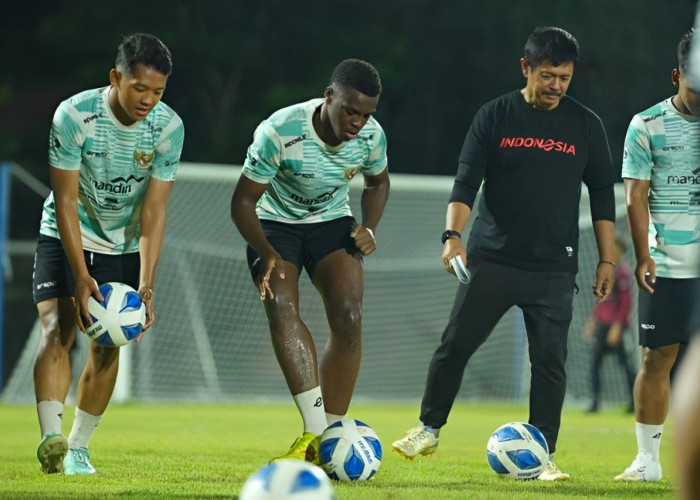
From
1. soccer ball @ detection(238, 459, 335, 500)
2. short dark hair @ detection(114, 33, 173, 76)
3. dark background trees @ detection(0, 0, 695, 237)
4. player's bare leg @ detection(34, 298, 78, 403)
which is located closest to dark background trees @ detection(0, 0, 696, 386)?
dark background trees @ detection(0, 0, 695, 237)

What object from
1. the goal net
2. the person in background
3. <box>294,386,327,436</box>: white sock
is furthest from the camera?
the goal net

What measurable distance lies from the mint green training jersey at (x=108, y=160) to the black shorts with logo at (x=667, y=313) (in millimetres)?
2691

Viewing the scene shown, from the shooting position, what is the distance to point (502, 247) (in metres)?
6.95

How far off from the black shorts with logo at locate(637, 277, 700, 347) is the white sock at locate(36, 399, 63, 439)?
311 cm

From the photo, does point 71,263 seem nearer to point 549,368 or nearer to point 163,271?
point 549,368

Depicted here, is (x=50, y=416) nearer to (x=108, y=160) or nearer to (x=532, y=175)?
(x=108, y=160)

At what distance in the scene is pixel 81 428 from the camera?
6.68m

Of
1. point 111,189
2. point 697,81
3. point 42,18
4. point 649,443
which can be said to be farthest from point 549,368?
point 42,18

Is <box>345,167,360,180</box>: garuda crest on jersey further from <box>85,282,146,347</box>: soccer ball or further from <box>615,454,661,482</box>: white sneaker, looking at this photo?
<box>615,454,661,482</box>: white sneaker

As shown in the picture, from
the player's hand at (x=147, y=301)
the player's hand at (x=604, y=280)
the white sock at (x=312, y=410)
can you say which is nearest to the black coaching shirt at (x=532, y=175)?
the player's hand at (x=604, y=280)

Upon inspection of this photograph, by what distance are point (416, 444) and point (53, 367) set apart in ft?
6.68

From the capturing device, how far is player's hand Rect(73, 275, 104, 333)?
6.28 meters

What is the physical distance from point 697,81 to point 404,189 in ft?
44.0

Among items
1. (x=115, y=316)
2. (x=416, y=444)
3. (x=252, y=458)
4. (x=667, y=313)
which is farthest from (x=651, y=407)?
(x=115, y=316)
